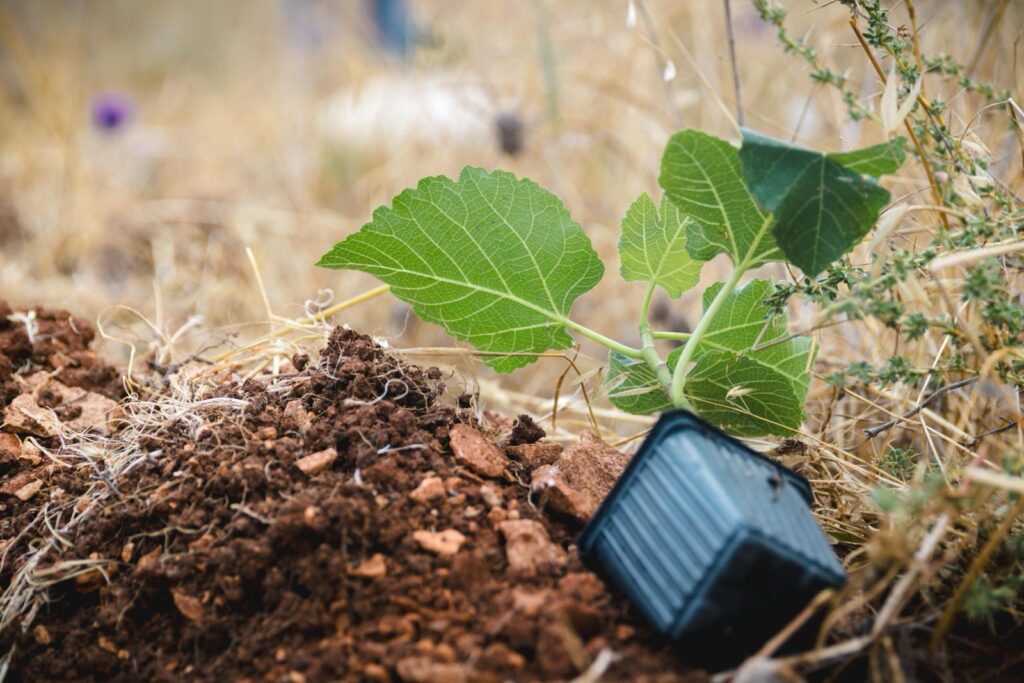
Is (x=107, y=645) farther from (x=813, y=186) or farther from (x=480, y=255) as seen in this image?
(x=813, y=186)

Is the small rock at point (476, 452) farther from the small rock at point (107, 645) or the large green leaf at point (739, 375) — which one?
the small rock at point (107, 645)

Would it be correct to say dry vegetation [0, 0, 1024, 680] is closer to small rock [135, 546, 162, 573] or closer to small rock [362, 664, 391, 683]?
small rock [135, 546, 162, 573]

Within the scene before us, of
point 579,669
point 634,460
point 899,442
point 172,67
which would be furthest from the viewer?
point 172,67

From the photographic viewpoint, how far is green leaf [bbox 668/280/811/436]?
42.5 inches

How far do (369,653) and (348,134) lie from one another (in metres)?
3.21

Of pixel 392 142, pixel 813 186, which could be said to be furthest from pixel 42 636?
pixel 392 142

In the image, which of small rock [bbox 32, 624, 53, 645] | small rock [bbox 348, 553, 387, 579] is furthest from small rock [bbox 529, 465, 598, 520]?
small rock [bbox 32, 624, 53, 645]

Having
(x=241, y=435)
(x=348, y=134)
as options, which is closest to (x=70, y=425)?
(x=241, y=435)

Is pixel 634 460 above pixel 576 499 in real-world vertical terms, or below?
above

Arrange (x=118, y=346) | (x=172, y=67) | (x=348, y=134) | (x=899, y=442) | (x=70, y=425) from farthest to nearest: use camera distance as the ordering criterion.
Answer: (x=172, y=67) → (x=348, y=134) → (x=118, y=346) → (x=899, y=442) → (x=70, y=425)

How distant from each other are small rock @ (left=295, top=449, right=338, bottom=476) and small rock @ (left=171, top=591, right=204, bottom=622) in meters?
0.19

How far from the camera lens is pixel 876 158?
860 mm

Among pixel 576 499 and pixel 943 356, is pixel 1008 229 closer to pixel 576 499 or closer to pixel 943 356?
pixel 943 356

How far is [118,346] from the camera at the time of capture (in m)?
1.96
